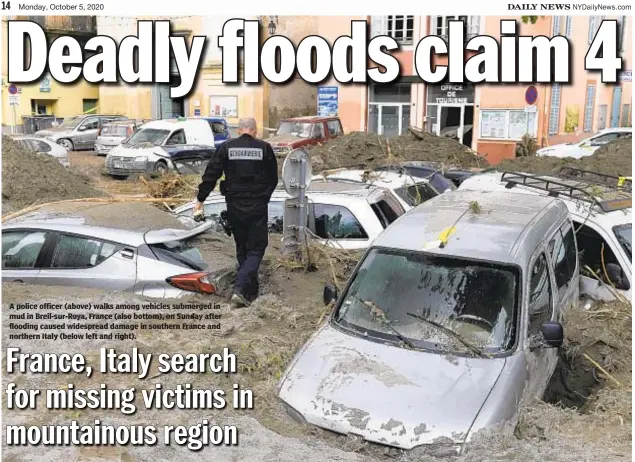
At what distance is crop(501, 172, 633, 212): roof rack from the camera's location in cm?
574

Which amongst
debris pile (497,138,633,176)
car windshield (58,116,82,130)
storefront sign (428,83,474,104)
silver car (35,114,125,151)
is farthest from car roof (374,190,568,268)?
car windshield (58,116,82,130)

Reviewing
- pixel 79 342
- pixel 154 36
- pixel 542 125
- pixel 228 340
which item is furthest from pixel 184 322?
pixel 542 125

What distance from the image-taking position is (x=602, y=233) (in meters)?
5.52

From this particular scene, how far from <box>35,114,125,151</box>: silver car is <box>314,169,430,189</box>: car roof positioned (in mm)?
13517

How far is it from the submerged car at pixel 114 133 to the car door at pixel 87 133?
2.38 meters

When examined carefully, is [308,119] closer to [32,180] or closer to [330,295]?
[32,180]

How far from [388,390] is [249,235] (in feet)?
7.65

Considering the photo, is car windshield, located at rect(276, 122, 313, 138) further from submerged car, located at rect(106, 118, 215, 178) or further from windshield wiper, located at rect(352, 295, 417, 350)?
windshield wiper, located at rect(352, 295, 417, 350)

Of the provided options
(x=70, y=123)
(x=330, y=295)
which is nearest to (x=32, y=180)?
(x=330, y=295)

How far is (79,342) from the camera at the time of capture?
419 centimetres

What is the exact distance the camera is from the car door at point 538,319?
380cm

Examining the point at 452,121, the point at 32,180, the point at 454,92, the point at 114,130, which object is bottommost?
the point at 32,180

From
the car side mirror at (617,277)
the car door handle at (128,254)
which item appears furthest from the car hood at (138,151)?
the car side mirror at (617,277)

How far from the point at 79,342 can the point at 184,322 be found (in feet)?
2.20
